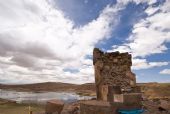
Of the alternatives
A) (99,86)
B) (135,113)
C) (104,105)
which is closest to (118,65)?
(99,86)

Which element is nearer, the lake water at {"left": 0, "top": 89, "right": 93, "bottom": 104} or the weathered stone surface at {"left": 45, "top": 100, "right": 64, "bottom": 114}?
the weathered stone surface at {"left": 45, "top": 100, "right": 64, "bottom": 114}

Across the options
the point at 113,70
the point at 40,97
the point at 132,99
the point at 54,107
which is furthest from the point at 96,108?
the point at 40,97

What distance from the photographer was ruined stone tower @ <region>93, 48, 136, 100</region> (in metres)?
14.4

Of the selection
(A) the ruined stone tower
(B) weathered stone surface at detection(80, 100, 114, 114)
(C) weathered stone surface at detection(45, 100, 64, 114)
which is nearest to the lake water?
(A) the ruined stone tower

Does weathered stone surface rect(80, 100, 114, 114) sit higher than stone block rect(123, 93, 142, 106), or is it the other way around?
stone block rect(123, 93, 142, 106)

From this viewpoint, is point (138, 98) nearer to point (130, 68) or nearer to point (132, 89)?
point (132, 89)

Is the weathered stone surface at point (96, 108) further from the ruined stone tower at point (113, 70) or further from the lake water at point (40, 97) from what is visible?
the lake water at point (40, 97)

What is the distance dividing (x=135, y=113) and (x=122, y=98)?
745mm

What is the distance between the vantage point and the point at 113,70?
14.7 meters

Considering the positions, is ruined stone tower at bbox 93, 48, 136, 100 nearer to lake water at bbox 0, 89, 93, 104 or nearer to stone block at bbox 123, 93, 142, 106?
stone block at bbox 123, 93, 142, 106

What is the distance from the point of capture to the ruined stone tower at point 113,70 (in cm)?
1436

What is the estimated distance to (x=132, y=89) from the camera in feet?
44.2

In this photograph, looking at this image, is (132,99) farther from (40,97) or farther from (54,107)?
(40,97)

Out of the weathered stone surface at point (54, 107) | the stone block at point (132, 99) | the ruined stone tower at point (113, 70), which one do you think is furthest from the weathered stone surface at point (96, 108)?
the ruined stone tower at point (113, 70)
